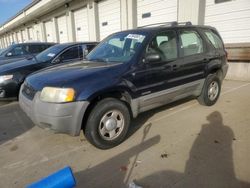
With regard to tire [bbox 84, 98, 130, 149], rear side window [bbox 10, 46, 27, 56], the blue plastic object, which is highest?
rear side window [bbox 10, 46, 27, 56]

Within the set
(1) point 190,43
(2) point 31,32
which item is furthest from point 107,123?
(2) point 31,32

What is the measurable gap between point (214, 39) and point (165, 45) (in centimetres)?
170

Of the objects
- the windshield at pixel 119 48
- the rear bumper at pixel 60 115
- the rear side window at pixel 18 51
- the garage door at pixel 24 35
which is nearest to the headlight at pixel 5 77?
the windshield at pixel 119 48

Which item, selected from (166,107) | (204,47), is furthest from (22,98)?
(204,47)

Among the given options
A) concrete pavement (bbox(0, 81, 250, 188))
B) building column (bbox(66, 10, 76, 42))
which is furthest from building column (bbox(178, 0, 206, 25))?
building column (bbox(66, 10, 76, 42))

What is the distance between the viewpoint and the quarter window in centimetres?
400

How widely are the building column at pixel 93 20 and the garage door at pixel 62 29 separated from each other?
496 centimetres

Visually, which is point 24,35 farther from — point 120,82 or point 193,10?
point 120,82

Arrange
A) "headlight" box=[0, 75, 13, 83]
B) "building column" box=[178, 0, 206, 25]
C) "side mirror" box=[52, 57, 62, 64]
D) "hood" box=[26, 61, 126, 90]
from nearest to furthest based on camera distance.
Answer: "hood" box=[26, 61, 126, 90], "headlight" box=[0, 75, 13, 83], "side mirror" box=[52, 57, 62, 64], "building column" box=[178, 0, 206, 25]

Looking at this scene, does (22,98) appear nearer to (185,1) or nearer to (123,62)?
(123,62)

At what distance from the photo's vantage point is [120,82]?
3463mm

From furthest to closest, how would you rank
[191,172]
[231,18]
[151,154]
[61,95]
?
[231,18], [151,154], [61,95], [191,172]

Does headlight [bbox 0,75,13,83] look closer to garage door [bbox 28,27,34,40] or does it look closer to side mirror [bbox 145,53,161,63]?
side mirror [bbox 145,53,161,63]

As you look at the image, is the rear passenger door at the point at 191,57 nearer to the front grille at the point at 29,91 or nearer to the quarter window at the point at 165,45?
the quarter window at the point at 165,45
